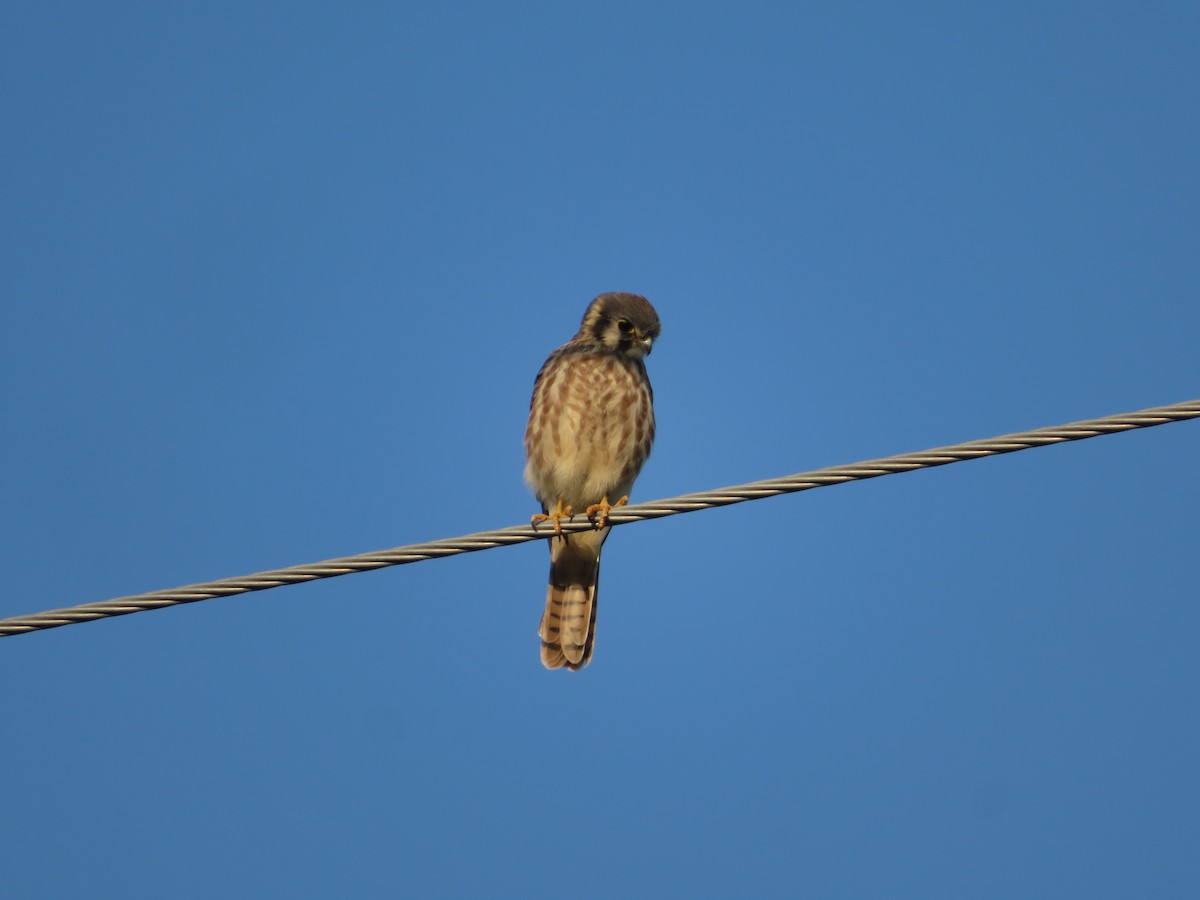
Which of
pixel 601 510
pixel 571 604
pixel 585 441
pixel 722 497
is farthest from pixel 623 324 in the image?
pixel 722 497

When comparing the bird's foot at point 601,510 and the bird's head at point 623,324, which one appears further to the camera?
the bird's head at point 623,324

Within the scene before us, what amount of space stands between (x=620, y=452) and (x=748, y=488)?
7.94ft

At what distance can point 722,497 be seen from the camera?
394 centimetres

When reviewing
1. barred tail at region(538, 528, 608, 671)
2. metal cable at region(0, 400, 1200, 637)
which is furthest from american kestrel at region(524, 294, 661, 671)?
metal cable at region(0, 400, 1200, 637)

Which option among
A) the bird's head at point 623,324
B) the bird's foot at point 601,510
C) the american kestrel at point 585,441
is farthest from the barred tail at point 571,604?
the bird's head at point 623,324

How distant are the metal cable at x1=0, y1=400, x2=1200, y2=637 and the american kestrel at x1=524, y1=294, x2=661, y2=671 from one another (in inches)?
90.8

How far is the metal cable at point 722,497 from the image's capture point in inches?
142

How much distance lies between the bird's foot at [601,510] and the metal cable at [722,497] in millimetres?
799

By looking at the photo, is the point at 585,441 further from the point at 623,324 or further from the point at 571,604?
the point at 571,604

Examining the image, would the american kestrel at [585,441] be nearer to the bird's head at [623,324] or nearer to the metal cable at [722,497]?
the bird's head at [623,324]

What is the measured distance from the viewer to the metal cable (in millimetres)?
3598

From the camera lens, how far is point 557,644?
6430 mm

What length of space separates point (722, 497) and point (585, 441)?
236cm

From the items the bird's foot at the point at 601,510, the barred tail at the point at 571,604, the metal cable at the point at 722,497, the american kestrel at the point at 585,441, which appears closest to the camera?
the metal cable at the point at 722,497
